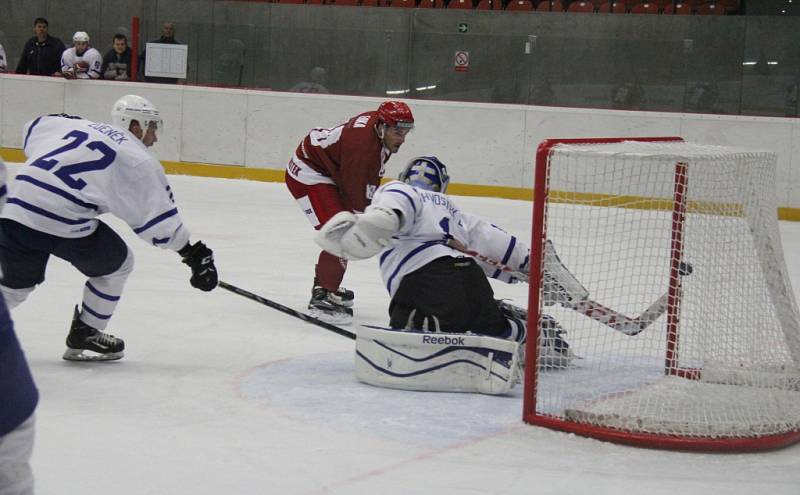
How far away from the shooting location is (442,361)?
11.5 ft

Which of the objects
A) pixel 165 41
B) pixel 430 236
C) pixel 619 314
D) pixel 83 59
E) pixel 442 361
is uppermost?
pixel 165 41

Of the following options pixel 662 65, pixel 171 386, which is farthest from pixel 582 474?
pixel 662 65

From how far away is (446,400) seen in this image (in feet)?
11.3

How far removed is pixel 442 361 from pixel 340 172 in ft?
5.04

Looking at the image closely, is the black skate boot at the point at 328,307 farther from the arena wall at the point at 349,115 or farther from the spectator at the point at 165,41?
the spectator at the point at 165,41

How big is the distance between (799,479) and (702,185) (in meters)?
0.95

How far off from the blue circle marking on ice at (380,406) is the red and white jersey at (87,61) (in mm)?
7484

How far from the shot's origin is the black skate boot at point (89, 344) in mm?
3764

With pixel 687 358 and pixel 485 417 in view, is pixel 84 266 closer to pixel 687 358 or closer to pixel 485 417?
pixel 485 417

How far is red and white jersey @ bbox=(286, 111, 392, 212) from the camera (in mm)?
4695

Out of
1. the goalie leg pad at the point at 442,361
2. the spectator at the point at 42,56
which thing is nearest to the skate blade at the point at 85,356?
the goalie leg pad at the point at 442,361

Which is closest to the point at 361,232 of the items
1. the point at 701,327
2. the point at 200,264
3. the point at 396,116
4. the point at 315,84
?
the point at 200,264

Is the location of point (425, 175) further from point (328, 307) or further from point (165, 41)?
point (165, 41)

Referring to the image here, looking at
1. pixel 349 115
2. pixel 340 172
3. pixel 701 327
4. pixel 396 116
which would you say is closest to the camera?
pixel 701 327
